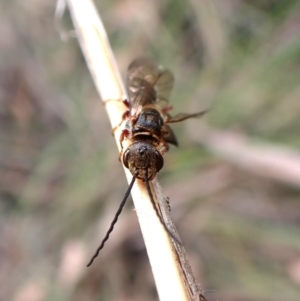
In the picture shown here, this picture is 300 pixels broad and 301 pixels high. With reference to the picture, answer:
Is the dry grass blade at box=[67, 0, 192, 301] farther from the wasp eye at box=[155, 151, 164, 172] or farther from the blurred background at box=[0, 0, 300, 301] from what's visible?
the blurred background at box=[0, 0, 300, 301]

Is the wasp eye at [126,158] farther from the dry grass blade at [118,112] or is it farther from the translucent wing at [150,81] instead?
the translucent wing at [150,81]

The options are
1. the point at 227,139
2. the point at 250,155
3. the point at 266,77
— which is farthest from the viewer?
the point at 266,77

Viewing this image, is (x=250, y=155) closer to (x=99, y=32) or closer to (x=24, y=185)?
(x=99, y=32)

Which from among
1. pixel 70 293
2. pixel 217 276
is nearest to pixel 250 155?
pixel 217 276

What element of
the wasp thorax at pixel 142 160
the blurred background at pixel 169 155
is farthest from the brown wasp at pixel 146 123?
the blurred background at pixel 169 155

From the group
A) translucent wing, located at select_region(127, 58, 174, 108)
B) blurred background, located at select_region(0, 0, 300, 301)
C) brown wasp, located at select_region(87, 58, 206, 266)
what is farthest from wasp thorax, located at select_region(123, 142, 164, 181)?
blurred background, located at select_region(0, 0, 300, 301)
